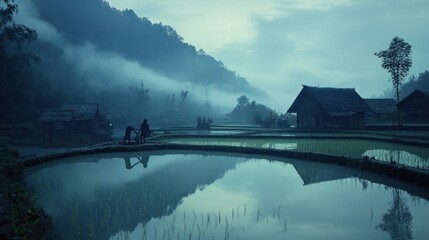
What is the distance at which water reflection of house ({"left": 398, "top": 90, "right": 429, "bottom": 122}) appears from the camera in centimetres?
3291

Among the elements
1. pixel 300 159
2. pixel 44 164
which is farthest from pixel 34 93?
pixel 300 159

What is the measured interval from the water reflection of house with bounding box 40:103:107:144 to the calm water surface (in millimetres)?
16146

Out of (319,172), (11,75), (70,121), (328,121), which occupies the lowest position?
(319,172)

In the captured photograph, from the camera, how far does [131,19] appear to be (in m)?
97.1

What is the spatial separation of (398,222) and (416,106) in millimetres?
32744

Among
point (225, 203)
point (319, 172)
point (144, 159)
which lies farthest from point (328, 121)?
point (225, 203)

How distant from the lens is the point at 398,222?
5.99 m

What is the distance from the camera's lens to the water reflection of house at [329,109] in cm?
2881

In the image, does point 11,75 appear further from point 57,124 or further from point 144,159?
point 144,159

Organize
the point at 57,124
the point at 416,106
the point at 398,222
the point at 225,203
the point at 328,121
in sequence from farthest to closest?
the point at 416,106
the point at 328,121
the point at 57,124
the point at 225,203
the point at 398,222

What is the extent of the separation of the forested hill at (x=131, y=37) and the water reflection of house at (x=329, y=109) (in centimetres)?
5929

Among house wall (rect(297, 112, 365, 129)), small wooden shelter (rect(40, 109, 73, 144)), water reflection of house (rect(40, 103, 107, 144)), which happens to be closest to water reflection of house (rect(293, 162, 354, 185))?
house wall (rect(297, 112, 365, 129))

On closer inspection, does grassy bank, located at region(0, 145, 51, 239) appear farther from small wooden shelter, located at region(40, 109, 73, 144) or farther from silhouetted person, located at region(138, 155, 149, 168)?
small wooden shelter, located at region(40, 109, 73, 144)

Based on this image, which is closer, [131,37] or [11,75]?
[11,75]
